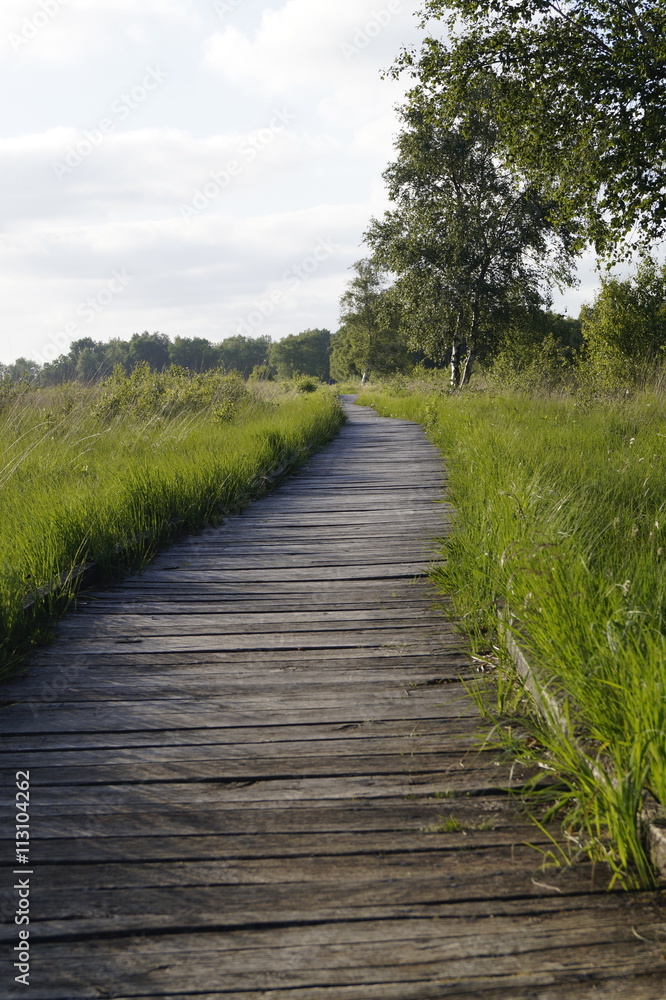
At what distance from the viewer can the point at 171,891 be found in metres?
1.65

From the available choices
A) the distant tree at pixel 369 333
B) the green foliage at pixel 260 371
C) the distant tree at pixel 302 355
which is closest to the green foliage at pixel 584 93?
the green foliage at pixel 260 371

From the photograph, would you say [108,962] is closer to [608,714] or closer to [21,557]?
[608,714]

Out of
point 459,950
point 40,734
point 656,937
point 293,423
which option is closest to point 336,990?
point 459,950

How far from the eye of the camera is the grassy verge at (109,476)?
143 inches

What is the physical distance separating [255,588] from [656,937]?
2.93 metres

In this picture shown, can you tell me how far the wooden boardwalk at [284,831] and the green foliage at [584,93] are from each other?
10.9 meters

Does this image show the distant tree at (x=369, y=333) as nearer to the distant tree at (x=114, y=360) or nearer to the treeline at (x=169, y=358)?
the treeline at (x=169, y=358)

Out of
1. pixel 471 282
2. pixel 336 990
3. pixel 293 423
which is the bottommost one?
pixel 336 990

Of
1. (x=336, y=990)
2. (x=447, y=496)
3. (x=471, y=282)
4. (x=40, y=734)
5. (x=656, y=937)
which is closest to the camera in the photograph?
(x=336, y=990)

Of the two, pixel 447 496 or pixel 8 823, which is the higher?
pixel 447 496

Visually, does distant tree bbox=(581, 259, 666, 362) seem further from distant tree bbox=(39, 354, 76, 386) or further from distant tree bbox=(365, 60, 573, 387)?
distant tree bbox=(39, 354, 76, 386)

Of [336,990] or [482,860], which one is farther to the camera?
[482,860]

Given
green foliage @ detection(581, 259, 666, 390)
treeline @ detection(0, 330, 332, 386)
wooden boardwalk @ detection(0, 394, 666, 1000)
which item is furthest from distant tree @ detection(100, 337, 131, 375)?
green foliage @ detection(581, 259, 666, 390)

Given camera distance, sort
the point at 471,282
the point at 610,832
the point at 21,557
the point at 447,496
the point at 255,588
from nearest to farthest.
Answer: the point at 610,832 → the point at 21,557 → the point at 255,588 → the point at 447,496 → the point at 471,282
